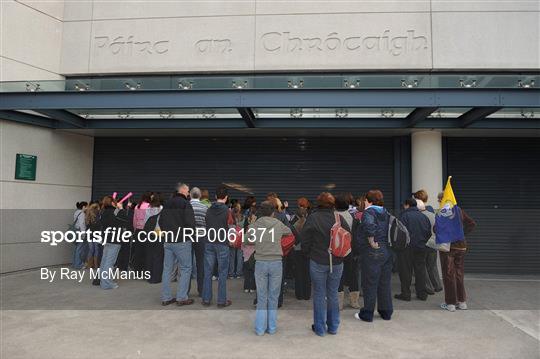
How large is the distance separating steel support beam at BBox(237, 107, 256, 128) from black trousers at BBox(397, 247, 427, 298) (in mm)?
4021

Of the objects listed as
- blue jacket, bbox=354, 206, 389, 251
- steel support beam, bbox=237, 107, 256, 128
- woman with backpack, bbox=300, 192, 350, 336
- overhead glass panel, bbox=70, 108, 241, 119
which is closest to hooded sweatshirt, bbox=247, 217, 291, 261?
woman with backpack, bbox=300, 192, 350, 336

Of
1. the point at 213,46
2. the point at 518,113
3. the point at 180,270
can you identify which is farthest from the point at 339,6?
the point at 180,270

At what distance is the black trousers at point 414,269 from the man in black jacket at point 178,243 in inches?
139

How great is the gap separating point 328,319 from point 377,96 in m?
4.25

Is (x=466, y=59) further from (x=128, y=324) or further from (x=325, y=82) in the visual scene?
(x=128, y=324)

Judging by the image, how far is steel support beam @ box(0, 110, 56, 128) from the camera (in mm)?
7656

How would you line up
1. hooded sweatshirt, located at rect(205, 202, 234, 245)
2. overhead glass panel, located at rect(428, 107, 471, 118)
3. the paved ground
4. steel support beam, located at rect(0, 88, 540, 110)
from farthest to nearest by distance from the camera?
overhead glass panel, located at rect(428, 107, 471, 118) → steel support beam, located at rect(0, 88, 540, 110) → hooded sweatshirt, located at rect(205, 202, 234, 245) → the paved ground

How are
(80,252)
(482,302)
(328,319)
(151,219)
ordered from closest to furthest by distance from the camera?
1. (328,319)
2. (482,302)
3. (151,219)
4. (80,252)

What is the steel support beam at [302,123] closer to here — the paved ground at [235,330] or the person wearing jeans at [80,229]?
the person wearing jeans at [80,229]

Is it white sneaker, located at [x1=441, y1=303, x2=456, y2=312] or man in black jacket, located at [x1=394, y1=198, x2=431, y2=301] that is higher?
man in black jacket, located at [x1=394, y1=198, x2=431, y2=301]

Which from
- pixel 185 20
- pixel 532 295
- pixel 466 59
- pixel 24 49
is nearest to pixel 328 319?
pixel 532 295

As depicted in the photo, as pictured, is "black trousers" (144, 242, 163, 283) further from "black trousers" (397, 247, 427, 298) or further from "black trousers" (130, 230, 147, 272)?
"black trousers" (397, 247, 427, 298)

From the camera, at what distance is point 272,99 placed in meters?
6.70

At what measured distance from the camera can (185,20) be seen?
29.4ft
